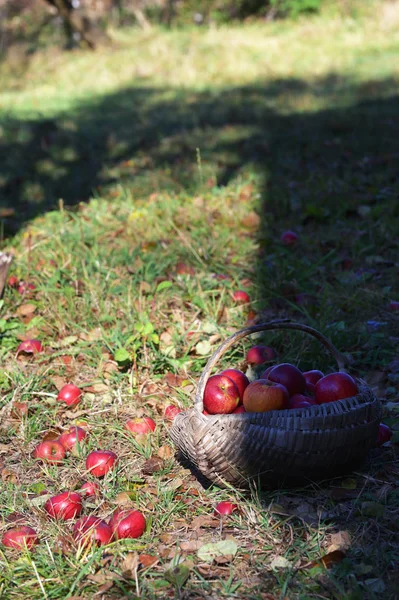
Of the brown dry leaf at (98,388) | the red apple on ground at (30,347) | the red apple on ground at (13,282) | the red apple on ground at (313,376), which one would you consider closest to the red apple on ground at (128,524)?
the red apple on ground at (313,376)

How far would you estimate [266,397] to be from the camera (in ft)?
7.21

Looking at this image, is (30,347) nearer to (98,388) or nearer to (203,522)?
(98,388)

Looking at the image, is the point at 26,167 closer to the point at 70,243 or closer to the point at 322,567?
the point at 70,243

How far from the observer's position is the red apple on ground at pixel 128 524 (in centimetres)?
203

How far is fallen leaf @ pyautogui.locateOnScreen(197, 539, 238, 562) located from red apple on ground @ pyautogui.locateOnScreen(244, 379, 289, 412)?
1.43 feet

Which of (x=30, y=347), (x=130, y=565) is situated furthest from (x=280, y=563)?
(x=30, y=347)

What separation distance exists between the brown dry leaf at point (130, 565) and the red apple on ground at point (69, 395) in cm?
103

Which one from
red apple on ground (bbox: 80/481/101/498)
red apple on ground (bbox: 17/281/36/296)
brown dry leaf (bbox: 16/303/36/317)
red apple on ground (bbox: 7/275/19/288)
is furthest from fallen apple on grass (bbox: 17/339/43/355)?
red apple on ground (bbox: 80/481/101/498)

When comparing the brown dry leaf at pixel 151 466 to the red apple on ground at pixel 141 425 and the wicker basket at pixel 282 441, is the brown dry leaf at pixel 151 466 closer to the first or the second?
the red apple on ground at pixel 141 425

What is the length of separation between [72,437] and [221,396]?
692mm

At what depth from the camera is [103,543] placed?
2.00 m

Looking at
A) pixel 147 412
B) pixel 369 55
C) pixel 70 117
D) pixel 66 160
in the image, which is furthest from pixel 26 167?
pixel 369 55

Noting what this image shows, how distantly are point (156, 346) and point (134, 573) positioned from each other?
1.45 m

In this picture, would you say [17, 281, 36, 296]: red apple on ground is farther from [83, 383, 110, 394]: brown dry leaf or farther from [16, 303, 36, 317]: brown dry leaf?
[83, 383, 110, 394]: brown dry leaf
